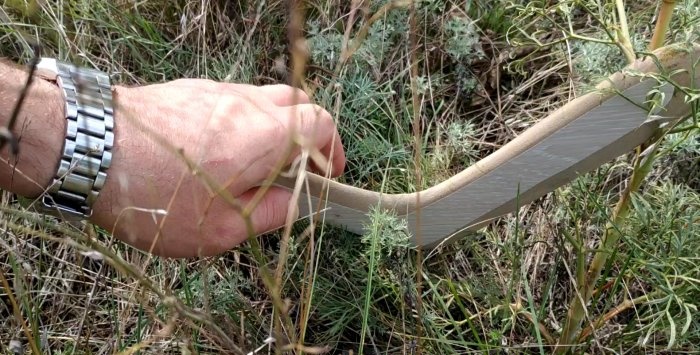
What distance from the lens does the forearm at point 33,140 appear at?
1.19 meters

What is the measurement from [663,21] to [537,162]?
300mm

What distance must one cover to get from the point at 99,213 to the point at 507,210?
730 mm

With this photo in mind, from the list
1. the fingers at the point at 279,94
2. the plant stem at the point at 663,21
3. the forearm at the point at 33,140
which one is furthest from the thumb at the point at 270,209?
the plant stem at the point at 663,21

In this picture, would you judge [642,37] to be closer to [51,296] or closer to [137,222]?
[137,222]

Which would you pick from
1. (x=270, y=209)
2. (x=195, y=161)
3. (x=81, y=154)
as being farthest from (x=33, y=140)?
(x=270, y=209)

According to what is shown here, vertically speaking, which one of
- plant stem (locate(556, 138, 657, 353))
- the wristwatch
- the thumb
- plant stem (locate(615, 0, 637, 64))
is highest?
plant stem (locate(615, 0, 637, 64))

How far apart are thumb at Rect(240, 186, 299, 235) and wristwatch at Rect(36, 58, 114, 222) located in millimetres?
244

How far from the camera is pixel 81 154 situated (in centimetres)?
123

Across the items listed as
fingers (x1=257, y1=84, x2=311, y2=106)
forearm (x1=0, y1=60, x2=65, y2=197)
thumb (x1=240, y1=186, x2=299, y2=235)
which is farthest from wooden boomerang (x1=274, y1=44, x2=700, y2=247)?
forearm (x1=0, y1=60, x2=65, y2=197)

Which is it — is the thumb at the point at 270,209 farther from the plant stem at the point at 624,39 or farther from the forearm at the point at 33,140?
the plant stem at the point at 624,39

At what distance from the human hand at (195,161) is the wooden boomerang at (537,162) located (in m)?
0.07

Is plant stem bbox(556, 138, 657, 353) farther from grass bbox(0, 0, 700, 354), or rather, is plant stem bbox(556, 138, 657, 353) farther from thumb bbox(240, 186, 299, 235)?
thumb bbox(240, 186, 299, 235)

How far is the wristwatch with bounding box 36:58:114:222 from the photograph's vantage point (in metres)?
1.22

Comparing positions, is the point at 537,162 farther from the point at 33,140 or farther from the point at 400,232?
the point at 33,140
